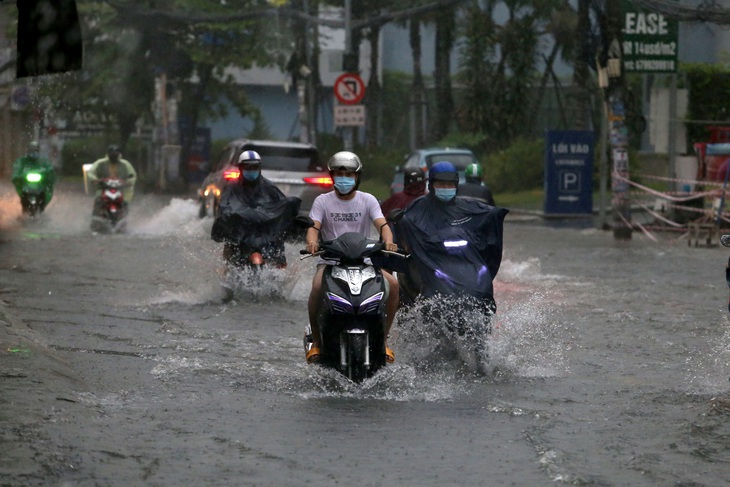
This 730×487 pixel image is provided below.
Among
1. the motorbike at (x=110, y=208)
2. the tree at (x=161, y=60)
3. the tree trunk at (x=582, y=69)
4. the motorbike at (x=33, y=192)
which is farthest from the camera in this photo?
the tree at (x=161, y=60)

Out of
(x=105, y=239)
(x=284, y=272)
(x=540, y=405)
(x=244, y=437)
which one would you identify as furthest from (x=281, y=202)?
(x=105, y=239)

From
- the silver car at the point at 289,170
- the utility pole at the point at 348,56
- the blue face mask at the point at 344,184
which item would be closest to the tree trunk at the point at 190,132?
the utility pole at the point at 348,56

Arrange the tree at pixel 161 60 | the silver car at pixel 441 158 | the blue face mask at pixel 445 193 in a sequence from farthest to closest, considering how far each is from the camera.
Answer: the tree at pixel 161 60
the silver car at pixel 441 158
the blue face mask at pixel 445 193

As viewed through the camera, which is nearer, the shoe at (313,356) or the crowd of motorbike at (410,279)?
the crowd of motorbike at (410,279)

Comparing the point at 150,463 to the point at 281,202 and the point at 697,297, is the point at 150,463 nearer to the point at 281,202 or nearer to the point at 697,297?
the point at 281,202

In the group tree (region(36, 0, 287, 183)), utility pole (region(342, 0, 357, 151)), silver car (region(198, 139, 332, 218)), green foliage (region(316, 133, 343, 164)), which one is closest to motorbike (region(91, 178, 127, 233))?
silver car (region(198, 139, 332, 218))

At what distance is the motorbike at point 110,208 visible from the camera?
2481 cm

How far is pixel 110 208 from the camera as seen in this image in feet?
81.5

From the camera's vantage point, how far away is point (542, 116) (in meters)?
56.4

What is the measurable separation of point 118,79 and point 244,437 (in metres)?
41.4

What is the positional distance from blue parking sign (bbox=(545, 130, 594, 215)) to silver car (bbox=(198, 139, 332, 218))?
7.19m

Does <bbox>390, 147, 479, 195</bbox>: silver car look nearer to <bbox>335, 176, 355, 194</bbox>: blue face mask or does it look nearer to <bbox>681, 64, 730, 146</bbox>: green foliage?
<bbox>681, 64, 730, 146</bbox>: green foliage

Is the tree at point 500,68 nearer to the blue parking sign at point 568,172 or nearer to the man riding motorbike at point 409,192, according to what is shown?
the blue parking sign at point 568,172

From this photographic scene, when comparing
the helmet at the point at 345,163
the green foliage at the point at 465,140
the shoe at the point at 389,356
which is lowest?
the shoe at the point at 389,356
